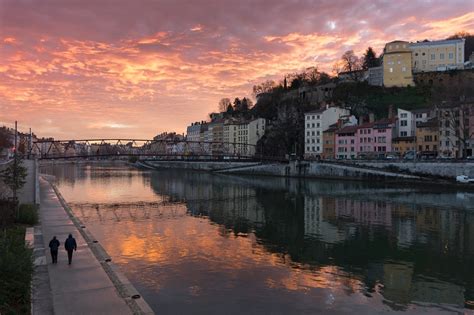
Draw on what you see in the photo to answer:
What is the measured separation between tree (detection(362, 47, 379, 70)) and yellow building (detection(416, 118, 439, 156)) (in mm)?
49558

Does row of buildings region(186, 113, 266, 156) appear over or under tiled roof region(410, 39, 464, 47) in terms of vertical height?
under

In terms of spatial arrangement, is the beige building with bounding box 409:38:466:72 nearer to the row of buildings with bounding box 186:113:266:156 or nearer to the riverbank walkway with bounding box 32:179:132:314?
the row of buildings with bounding box 186:113:266:156

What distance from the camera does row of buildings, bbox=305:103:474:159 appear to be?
69.1 metres

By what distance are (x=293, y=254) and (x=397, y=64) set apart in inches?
3864

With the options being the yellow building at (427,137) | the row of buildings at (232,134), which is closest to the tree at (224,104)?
the row of buildings at (232,134)

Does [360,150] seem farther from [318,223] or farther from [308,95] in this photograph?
[318,223]

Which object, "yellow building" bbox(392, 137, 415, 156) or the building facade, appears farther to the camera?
the building facade

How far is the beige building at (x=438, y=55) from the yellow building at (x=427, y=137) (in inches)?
1410

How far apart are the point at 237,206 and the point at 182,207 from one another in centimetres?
553

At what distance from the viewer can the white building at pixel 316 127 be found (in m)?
96.2

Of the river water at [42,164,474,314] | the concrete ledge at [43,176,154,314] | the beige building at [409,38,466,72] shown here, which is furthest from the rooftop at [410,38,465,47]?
the concrete ledge at [43,176,154,314]

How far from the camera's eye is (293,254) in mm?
21844

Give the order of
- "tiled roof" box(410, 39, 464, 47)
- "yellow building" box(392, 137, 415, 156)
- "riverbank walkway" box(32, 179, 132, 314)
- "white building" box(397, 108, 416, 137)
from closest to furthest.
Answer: "riverbank walkway" box(32, 179, 132, 314) < "yellow building" box(392, 137, 415, 156) < "white building" box(397, 108, 416, 137) < "tiled roof" box(410, 39, 464, 47)

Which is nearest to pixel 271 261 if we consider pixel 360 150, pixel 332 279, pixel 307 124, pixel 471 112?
pixel 332 279
